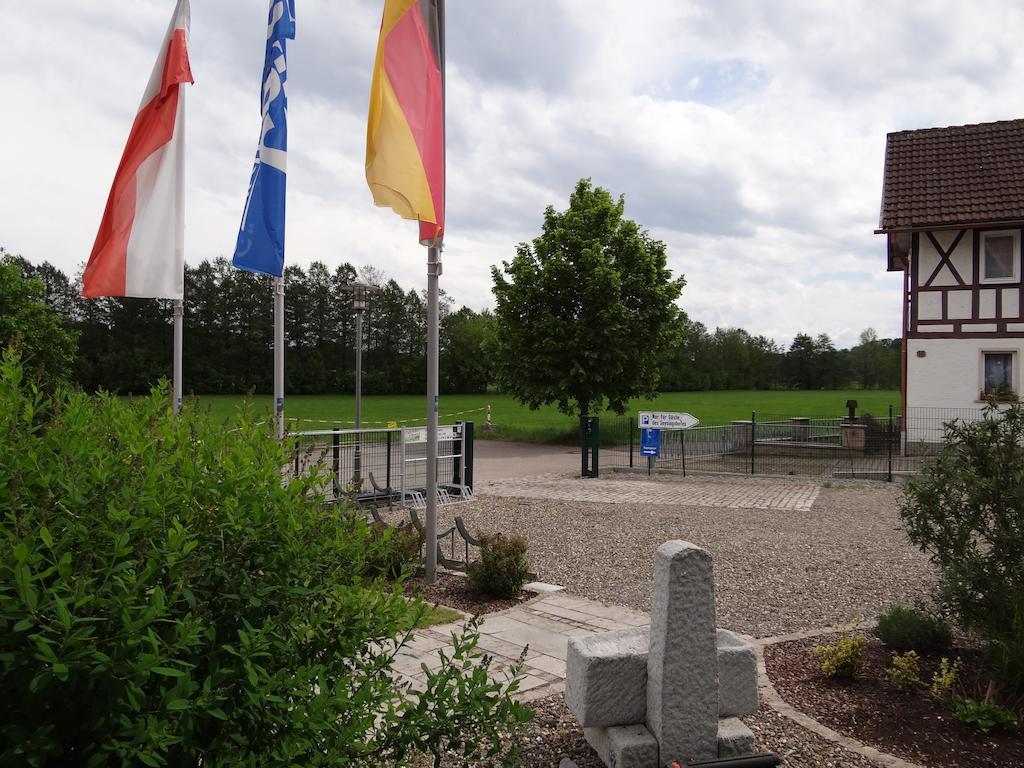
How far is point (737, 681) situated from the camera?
3994 mm

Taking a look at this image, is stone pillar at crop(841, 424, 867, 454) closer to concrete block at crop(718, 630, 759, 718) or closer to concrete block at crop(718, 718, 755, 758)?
concrete block at crop(718, 630, 759, 718)

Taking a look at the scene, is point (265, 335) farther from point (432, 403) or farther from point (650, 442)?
point (432, 403)

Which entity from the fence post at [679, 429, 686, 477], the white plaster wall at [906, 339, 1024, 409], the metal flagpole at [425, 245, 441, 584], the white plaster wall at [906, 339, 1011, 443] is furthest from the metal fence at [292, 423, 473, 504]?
the white plaster wall at [906, 339, 1024, 409]

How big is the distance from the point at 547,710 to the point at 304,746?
2.86 m

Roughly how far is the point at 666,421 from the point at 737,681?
15579mm

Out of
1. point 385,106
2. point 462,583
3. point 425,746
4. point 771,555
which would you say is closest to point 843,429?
point 771,555

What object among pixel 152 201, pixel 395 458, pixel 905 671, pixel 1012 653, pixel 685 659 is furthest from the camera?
pixel 395 458

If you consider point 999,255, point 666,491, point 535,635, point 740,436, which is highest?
point 999,255

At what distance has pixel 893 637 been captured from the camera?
18.2 ft

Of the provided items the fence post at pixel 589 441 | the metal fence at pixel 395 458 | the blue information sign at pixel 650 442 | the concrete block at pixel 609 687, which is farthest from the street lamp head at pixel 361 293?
the concrete block at pixel 609 687

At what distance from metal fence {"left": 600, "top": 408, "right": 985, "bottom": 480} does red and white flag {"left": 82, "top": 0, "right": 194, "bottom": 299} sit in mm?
13895

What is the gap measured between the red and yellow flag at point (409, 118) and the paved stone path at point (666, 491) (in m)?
9.42

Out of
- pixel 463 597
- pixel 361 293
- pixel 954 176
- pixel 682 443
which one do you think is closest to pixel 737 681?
pixel 463 597

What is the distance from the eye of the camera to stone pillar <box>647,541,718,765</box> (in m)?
3.63
